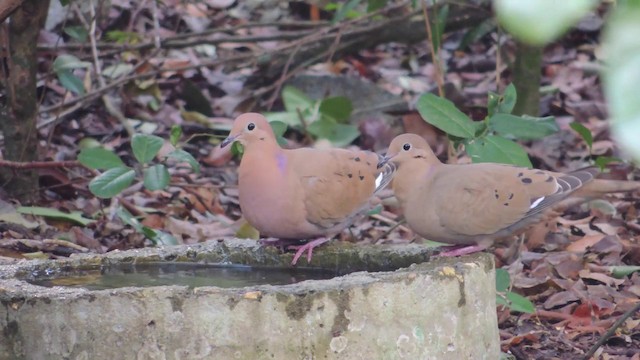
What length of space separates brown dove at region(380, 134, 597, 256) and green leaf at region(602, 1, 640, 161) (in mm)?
2363

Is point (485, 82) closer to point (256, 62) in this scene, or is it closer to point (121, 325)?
point (256, 62)

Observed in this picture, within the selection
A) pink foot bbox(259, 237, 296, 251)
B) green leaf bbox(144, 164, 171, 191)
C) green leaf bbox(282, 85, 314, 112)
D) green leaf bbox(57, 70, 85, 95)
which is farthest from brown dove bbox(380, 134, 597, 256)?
green leaf bbox(282, 85, 314, 112)

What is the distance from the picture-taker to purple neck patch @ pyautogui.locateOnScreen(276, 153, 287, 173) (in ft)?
10.2

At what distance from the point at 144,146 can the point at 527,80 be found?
2620mm

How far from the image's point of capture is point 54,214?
14.8 ft

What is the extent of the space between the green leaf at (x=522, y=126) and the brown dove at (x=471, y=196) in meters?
0.31

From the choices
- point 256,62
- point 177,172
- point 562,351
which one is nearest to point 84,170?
point 177,172

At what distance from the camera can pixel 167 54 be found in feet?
23.1

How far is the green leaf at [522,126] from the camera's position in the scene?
3547mm

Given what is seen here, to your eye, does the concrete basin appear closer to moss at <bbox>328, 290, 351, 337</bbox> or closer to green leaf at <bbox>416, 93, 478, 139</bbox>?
moss at <bbox>328, 290, 351, 337</bbox>

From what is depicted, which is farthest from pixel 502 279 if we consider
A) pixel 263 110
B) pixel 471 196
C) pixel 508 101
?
pixel 263 110

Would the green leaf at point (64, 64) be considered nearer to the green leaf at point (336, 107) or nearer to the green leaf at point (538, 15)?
the green leaf at point (336, 107)

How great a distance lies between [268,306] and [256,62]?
4.45m

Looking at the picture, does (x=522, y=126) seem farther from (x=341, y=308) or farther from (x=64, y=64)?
(x=64, y=64)
